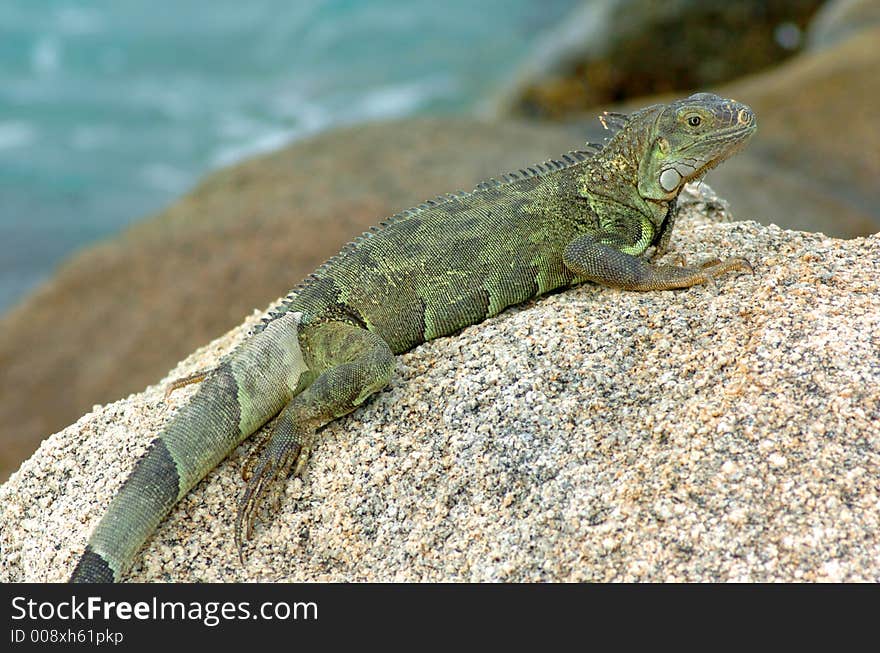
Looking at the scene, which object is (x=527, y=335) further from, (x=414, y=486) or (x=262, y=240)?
(x=262, y=240)

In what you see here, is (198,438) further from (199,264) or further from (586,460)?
(199,264)

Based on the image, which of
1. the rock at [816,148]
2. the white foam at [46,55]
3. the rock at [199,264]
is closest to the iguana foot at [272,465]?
the rock at [199,264]

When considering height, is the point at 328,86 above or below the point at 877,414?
above

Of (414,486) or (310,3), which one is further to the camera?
(310,3)

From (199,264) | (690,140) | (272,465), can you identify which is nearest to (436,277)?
(272,465)

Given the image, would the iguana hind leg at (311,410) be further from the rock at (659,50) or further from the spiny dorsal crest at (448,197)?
the rock at (659,50)

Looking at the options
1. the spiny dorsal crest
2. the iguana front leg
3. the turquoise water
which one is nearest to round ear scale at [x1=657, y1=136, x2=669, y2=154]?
the spiny dorsal crest

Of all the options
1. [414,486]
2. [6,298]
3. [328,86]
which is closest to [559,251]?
[414,486]
